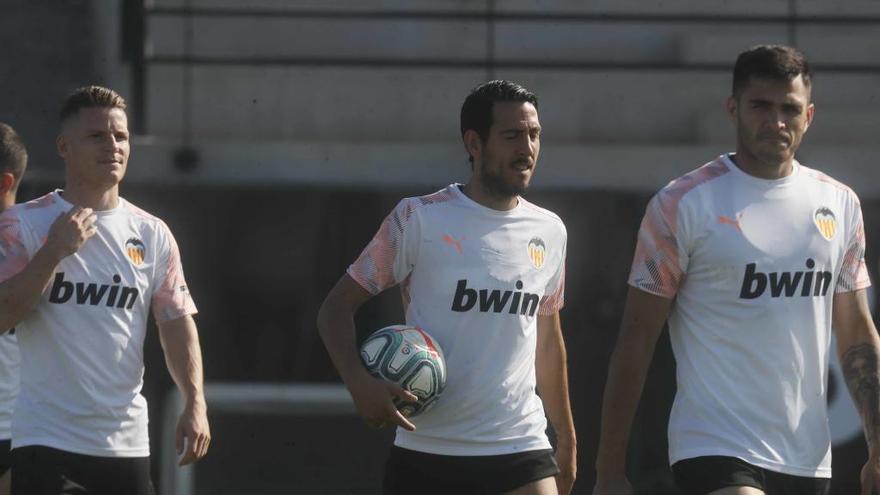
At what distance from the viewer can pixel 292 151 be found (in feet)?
28.5

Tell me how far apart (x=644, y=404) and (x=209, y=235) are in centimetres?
247

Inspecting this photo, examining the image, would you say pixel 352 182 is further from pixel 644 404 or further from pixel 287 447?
pixel 644 404

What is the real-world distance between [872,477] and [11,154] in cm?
349

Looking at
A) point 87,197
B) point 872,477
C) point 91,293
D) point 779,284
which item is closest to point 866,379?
point 872,477

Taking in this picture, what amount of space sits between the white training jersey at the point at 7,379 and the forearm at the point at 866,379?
3196 mm

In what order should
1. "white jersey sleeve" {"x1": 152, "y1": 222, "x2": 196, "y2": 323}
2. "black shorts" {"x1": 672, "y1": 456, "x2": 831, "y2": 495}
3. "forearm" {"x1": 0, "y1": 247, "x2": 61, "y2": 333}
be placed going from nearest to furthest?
"black shorts" {"x1": 672, "y1": 456, "x2": 831, "y2": 495} < "forearm" {"x1": 0, "y1": 247, "x2": 61, "y2": 333} < "white jersey sleeve" {"x1": 152, "y1": 222, "x2": 196, "y2": 323}

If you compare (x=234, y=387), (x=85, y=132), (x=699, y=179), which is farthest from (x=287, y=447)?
(x=699, y=179)

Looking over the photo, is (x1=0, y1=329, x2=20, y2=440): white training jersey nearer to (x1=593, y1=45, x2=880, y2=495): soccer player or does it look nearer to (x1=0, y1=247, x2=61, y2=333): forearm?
(x1=0, y1=247, x2=61, y2=333): forearm

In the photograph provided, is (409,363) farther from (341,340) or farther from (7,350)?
(7,350)

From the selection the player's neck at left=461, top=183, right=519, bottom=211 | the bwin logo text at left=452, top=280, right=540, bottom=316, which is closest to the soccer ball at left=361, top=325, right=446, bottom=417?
the bwin logo text at left=452, top=280, right=540, bottom=316

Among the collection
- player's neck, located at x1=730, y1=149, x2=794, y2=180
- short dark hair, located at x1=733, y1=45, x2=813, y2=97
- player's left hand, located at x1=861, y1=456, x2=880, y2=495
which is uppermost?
short dark hair, located at x1=733, y1=45, x2=813, y2=97

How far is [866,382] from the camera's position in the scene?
484 cm

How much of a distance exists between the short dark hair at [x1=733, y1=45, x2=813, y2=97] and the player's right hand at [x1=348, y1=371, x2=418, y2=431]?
1.44m

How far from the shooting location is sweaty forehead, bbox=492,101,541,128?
5227 mm
